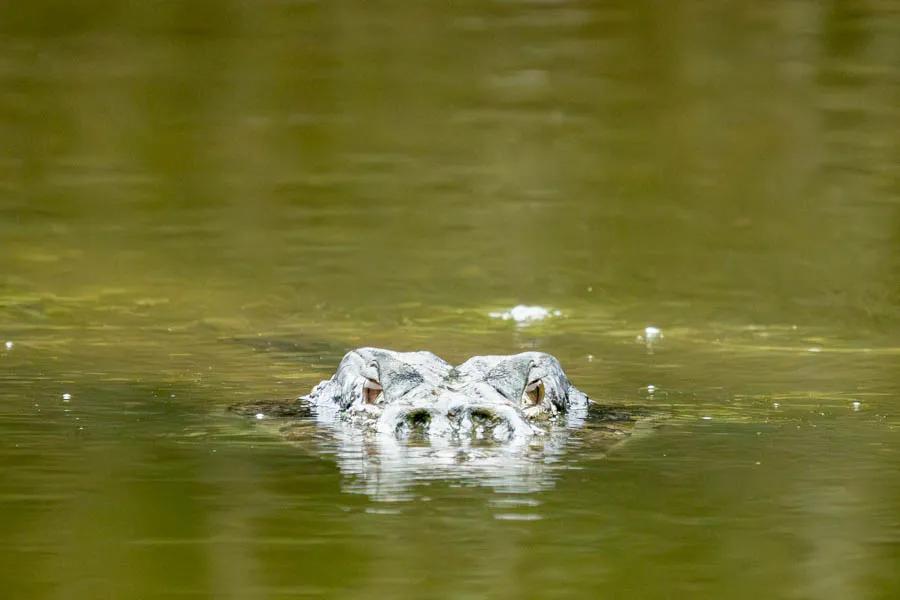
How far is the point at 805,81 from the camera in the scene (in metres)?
15.8

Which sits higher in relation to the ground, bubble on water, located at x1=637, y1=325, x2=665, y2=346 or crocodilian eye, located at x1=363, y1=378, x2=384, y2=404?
bubble on water, located at x1=637, y1=325, x2=665, y2=346

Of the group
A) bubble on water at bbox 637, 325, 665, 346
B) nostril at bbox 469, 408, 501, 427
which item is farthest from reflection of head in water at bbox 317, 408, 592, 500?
bubble on water at bbox 637, 325, 665, 346

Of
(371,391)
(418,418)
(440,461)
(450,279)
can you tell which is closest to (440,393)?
(418,418)

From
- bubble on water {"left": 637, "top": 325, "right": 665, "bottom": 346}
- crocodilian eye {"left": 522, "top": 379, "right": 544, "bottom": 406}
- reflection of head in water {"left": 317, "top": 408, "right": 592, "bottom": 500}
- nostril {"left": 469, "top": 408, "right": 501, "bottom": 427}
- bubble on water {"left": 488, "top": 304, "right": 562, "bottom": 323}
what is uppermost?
bubble on water {"left": 488, "top": 304, "right": 562, "bottom": 323}

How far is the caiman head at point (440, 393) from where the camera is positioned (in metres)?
7.03

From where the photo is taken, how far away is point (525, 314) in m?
11.5

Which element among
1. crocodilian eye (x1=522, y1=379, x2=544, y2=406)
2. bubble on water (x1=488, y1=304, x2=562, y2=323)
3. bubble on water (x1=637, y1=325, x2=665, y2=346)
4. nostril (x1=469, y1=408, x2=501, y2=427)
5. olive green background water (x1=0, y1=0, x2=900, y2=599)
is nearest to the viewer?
olive green background water (x1=0, y1=0, x2=900, y2=599)

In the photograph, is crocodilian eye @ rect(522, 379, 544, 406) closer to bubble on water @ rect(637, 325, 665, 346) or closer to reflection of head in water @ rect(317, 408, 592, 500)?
reflection of head in water @ rect(317, 408, 592, 500)

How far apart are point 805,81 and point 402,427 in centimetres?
955

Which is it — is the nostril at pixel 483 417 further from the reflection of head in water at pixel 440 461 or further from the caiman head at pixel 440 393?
the reflection of head in water at pixel 440 461

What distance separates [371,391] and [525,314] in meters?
3.88

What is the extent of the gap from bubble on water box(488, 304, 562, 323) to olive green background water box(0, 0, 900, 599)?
106 millimetres

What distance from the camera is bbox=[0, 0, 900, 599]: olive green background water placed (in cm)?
508

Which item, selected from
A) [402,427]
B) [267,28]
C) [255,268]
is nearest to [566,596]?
[402,427]
